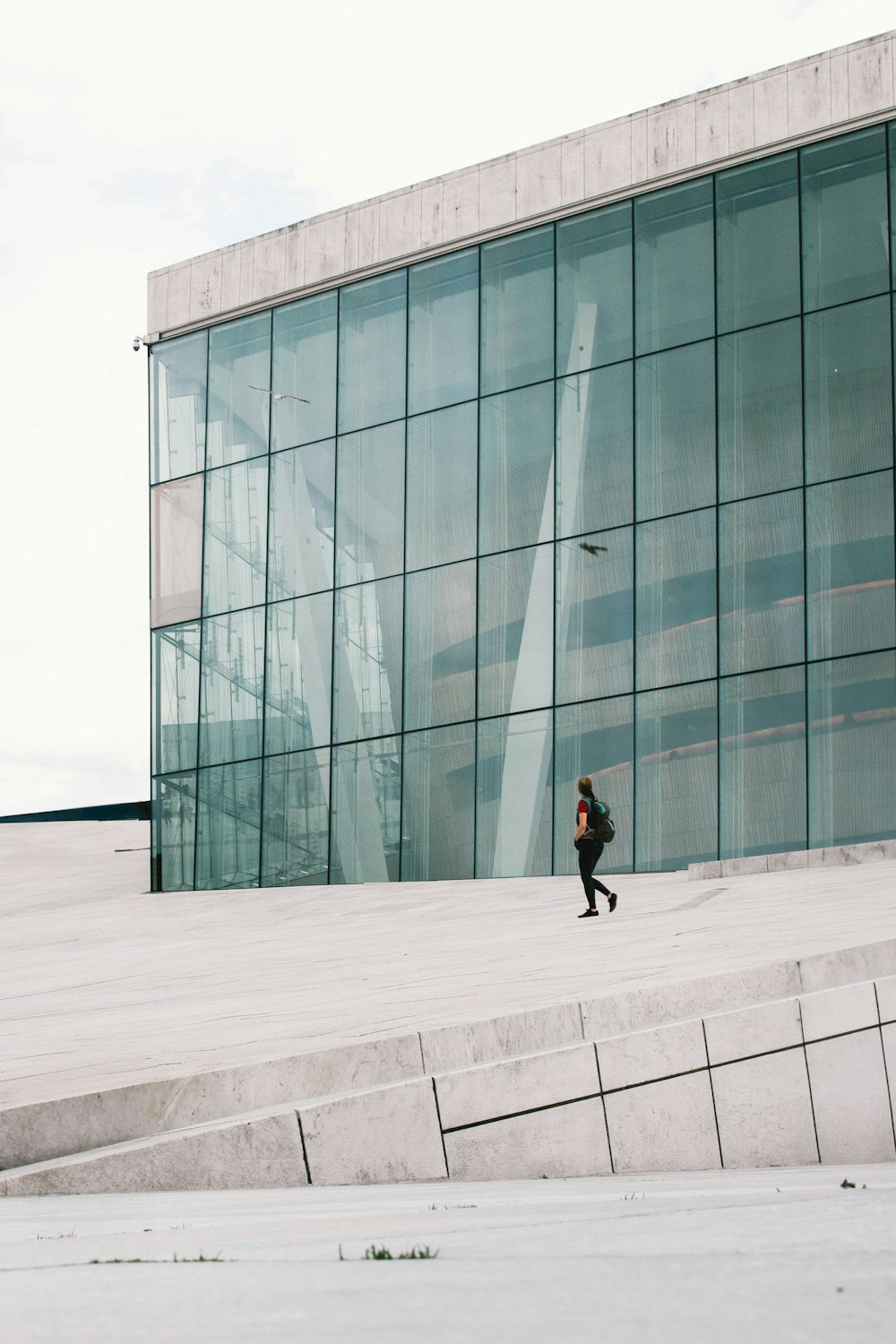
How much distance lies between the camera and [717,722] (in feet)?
82.0

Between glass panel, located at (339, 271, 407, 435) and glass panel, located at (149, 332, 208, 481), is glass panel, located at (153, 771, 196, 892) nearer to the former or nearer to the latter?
glass panel, located at (149, 332, 208, 481)

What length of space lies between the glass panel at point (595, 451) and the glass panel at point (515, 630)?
970 mm

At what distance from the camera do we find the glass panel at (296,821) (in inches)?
1129

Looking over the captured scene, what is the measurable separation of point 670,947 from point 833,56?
20042 mm

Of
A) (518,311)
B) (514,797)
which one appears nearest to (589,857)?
(514,797)

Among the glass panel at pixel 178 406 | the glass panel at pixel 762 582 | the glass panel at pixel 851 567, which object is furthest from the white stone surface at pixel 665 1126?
the glass panel at pixel 178 406

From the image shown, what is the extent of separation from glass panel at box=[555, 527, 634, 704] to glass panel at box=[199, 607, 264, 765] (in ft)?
21.6

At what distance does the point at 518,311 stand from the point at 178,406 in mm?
8138

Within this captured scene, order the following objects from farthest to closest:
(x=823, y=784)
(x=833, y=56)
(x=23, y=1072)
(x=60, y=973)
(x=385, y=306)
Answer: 1. (x=385, y=306)
2. (x=833, y=56)
3. (x=823, y=784)
4. (x=60, y=973)
5. (x=23, y=1072)

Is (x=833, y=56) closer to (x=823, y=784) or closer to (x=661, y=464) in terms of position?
(x=661, y=464)

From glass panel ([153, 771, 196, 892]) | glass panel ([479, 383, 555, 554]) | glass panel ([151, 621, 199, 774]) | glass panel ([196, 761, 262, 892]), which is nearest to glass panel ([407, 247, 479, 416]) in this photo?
glass panel ([479, 383, 555, 554])

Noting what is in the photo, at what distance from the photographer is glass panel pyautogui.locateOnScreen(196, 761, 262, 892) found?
97.0 ft

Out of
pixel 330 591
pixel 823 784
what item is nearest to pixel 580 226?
pixel 330 591

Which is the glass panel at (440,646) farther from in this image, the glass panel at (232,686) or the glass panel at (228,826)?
the glass panel at (228,826)
